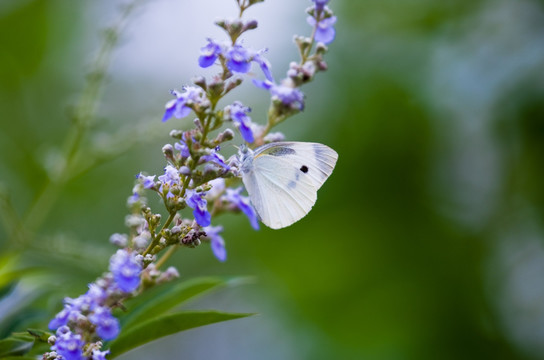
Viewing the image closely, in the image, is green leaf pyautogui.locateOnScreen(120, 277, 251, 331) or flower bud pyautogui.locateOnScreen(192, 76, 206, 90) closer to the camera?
flower bud pyautogui.locateOnScreen(192, 76, 206, 90)

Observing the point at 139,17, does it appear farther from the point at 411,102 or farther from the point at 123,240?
the point at 411,102

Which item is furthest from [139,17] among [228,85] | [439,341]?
[439,341]

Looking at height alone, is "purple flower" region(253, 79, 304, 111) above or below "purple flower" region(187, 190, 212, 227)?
above

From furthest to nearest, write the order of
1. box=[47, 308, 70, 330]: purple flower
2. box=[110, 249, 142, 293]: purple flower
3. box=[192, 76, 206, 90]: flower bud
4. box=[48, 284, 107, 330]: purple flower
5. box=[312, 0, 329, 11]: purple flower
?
box=[312, 0, 329, 11]: purple flower → box=[192, 76, 206, 90]: flower bud → box=[47, 308, 70, 330]: purple flower → box=[48, 284, 107, 330]: purple flower → box=[110, 249, 142, 293]: purple flower

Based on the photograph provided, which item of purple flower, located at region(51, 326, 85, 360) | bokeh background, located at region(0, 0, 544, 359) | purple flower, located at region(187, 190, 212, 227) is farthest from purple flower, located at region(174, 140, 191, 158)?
bokeh background, located at region(0, 0, 544, 359)

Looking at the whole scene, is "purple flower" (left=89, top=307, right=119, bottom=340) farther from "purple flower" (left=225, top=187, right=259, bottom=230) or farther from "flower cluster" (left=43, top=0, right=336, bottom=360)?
"purple flower" (left=225, top=187, right=259, bottom=230)

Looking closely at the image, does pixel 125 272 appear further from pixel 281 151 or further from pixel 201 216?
pixel 281 151

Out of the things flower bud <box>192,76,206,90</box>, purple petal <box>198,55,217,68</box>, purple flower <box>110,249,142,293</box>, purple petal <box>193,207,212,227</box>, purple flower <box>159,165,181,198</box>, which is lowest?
purple flower <box>110,249,142,293</box>

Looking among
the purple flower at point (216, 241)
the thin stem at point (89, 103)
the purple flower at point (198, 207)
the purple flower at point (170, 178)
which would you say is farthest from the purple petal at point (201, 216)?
the thin stem at point (89, 103)
